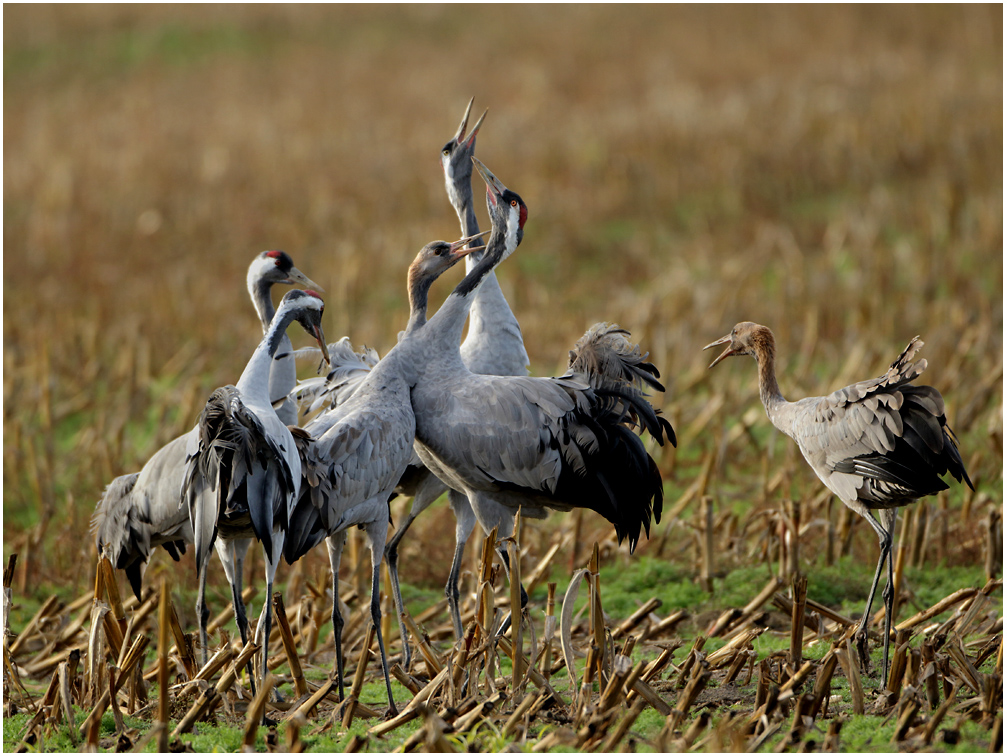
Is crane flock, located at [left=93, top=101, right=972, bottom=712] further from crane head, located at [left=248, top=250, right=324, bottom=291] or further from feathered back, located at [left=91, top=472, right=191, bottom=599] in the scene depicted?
crane head, located at [left=248, top=250, right=324, bottom=291]

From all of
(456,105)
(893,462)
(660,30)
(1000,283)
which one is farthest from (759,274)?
(660,30)

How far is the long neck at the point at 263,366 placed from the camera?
3551mm

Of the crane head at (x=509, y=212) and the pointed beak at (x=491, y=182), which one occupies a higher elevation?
the pointed beak at (x=491, y=182)

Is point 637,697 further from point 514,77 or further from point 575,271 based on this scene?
point 514,77

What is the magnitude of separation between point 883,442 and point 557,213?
8104 millimetres

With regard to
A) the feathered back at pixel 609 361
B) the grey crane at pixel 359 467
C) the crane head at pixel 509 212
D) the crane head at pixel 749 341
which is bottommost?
the grey crane at pixel 359 467

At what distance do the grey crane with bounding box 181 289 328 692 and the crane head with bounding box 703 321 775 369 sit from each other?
1.56 m

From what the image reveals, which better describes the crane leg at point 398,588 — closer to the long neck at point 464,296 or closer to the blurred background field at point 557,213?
the long neck at point 464,296

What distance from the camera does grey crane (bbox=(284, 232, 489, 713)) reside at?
141 inches

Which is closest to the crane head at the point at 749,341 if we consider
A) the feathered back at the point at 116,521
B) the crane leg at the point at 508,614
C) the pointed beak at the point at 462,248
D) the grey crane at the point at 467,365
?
the grey crane at the point at 467,365

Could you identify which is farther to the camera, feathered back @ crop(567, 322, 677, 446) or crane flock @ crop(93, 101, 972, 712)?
feathered back @ crop(567, 322, 677, 446)

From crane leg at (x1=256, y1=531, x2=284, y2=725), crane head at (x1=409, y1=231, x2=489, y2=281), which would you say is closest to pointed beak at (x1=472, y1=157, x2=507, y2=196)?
crane head at (x1=409, y1=231, x2=489, y2=281)

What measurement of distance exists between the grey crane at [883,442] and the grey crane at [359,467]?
1348 millimetres

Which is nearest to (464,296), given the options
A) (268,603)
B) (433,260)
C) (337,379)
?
(433,260)
